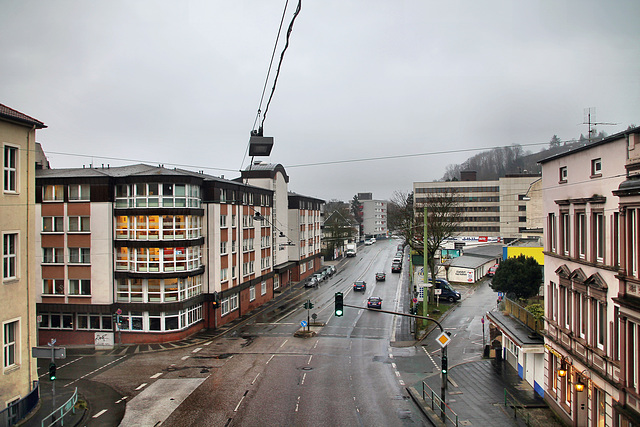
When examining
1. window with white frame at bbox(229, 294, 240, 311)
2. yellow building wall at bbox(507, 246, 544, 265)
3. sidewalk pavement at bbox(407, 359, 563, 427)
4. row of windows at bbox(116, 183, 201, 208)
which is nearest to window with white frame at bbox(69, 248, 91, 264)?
row of windows at bbox(116, 183, 201, 208)

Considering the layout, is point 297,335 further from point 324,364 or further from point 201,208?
point 201,208

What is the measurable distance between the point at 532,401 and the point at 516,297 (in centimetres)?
2005

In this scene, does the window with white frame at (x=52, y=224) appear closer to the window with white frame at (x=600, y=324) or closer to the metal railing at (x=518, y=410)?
the metal railing at (x=518, y=410)

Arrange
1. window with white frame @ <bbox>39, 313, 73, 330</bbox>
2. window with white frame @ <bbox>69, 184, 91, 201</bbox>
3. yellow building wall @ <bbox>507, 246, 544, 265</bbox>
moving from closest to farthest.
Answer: window with white frame @ <bbox>69, 184, 91, 201</bbox>
window with white frame @ <bbox>39, 313, 73, 330</bbox>
yellow building wall @ <bbox>507, 246, 544, 265</bbox>

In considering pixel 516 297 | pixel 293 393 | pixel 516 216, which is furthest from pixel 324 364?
pixel 516 216

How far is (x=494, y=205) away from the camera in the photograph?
95.6 meters

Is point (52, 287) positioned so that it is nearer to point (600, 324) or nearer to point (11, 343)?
point (11, 343)

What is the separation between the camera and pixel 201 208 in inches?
1444

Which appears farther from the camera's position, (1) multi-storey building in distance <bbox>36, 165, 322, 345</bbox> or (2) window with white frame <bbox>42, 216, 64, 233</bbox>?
(2) window with white frame <bbox>42, 216, 64, 233</bbox>

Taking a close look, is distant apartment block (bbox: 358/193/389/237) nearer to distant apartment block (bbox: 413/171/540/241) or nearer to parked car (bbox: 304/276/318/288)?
distant apartment block (bbox: 413/171/540/241)

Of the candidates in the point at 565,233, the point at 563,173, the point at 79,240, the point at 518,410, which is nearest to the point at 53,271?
the point at 79,240

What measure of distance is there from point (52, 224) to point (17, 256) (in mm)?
15122

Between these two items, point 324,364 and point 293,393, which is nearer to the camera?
point 293,393

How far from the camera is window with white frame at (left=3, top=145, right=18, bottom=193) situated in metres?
19.2
